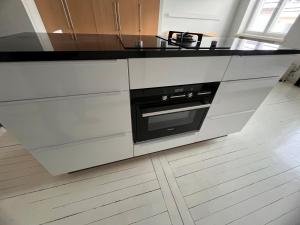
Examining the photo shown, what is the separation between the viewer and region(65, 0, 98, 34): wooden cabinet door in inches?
79.8

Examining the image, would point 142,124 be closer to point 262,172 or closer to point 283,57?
point 283,57

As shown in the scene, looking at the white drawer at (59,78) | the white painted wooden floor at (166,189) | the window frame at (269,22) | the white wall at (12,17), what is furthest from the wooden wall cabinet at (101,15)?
the window frame at (269,22)

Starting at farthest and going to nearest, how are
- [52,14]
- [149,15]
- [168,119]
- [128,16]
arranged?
[149,15] < [128,16] < [52,14] < [168,119]

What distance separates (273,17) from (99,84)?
4750 millimetres

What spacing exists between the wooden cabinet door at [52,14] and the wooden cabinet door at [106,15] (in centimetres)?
48

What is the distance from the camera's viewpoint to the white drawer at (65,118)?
0.70 m

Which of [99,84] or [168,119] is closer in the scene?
[99,84]

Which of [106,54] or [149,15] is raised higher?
[149,15]

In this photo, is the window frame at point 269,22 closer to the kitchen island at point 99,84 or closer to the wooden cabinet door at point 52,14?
the kitchen island at point 99,84

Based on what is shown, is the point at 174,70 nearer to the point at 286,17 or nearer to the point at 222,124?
the point at 222,124

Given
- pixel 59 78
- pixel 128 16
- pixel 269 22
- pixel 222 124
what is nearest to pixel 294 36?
pixel 269 22

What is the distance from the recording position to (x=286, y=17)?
3117 mm

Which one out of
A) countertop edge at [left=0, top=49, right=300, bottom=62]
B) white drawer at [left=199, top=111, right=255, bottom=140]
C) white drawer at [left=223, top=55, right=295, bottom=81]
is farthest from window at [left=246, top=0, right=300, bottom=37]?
countertop edge at [left=0, top=49, right=300, bottom=62]

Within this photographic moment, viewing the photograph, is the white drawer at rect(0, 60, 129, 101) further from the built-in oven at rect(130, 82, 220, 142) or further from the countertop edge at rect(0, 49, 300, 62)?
the built-in oven at rect(130, 82, 220, 142)
